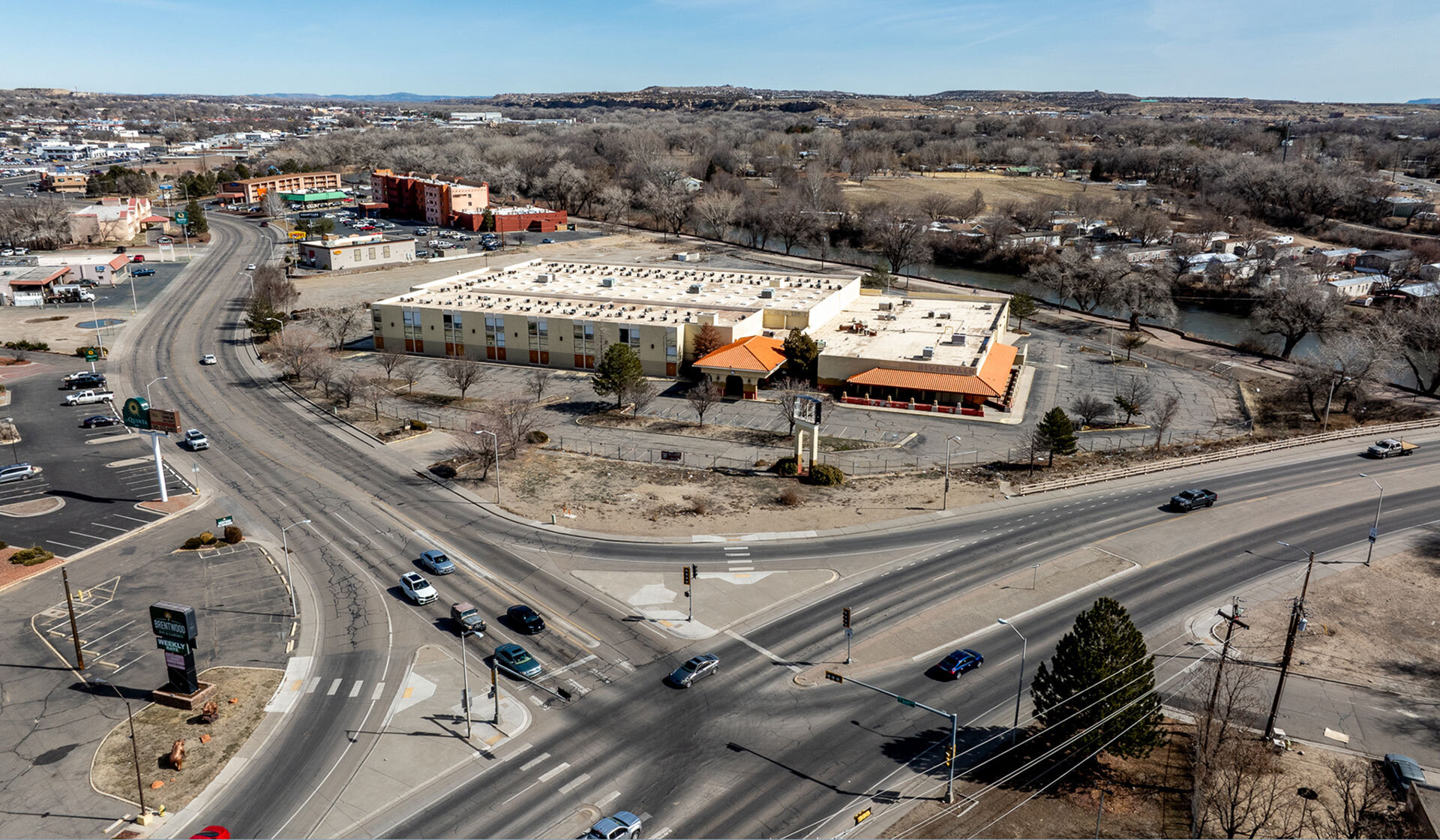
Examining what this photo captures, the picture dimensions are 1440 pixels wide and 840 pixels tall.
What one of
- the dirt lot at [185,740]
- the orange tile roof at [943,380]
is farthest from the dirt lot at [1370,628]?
the dirt lot at [185,740]

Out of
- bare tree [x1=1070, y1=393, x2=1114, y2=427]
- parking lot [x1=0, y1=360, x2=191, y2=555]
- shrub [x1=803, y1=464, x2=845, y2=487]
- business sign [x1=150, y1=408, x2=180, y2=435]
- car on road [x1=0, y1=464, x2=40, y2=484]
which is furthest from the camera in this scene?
bare tree [x1=1070, y1=393, x2=1114, y2=427]

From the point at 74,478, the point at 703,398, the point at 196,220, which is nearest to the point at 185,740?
the point at 74,478

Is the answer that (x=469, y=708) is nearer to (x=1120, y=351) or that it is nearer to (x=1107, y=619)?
(x=1107, y=619)

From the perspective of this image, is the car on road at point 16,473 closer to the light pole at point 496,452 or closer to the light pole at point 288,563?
the light pole at point 288,563

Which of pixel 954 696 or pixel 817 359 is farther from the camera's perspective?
pixel 817 359

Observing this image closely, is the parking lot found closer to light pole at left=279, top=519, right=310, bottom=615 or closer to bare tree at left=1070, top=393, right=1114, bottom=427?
light pole at left=279, top=519, right=310, bottom=615

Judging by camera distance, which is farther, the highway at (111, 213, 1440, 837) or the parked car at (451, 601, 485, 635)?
the parked car at (451, 601, 485, 635)

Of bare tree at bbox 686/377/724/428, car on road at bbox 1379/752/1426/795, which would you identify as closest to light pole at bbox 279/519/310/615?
bare tree at bbox 686/377/724/428

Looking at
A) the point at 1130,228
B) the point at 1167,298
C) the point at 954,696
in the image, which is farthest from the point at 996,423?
the point at 1130,228
